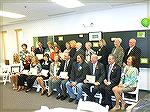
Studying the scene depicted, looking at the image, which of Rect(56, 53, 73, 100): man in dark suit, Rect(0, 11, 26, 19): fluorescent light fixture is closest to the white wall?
Rect(0, 11, 26, 19): fluorescent light fixture

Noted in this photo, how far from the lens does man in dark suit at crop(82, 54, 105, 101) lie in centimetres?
328

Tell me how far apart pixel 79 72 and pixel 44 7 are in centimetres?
150

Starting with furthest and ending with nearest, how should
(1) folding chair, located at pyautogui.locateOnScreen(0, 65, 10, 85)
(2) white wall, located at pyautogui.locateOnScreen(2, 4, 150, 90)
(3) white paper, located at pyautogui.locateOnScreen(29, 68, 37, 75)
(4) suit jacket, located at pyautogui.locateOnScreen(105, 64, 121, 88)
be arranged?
(1) folding chair, located at pyautogui.locateOnScreen(0, 65, 10, 85)
(3) white paper, located at pyautogui.locateOnScreen(29, 68, 37, 75)
(2) white wall, located at pyautogui.locateOnScreen(2, 4, 150, 90)
(4) suit jacket, located at pyautogui.locateOnScreen(105, 64, 121, 88)

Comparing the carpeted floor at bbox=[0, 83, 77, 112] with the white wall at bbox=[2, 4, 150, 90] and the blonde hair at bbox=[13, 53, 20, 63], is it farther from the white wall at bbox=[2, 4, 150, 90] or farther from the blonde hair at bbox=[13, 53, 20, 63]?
the white wall at bbox=[2, 4, 150, 90]

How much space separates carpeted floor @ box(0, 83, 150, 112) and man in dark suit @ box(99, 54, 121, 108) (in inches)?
20.1

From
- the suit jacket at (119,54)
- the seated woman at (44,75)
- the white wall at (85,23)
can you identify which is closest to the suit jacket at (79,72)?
the suit jacket at (119,54)

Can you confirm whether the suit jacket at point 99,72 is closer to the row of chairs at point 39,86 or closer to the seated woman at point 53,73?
the row of chairs at point 39,86

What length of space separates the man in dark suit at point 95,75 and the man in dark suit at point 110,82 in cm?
10

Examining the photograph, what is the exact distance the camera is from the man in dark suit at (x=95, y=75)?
3.28m

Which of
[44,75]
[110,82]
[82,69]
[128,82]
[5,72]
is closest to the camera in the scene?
[128,82]

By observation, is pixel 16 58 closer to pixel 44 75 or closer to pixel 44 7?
pixel 44 75

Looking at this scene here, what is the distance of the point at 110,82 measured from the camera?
3158 millimetres

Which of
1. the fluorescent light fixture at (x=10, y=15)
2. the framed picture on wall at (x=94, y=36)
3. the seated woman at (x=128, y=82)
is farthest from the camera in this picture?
the framed picture on wall at (x=94, y=36)

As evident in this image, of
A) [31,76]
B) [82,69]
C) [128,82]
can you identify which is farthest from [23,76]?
[128,82]
